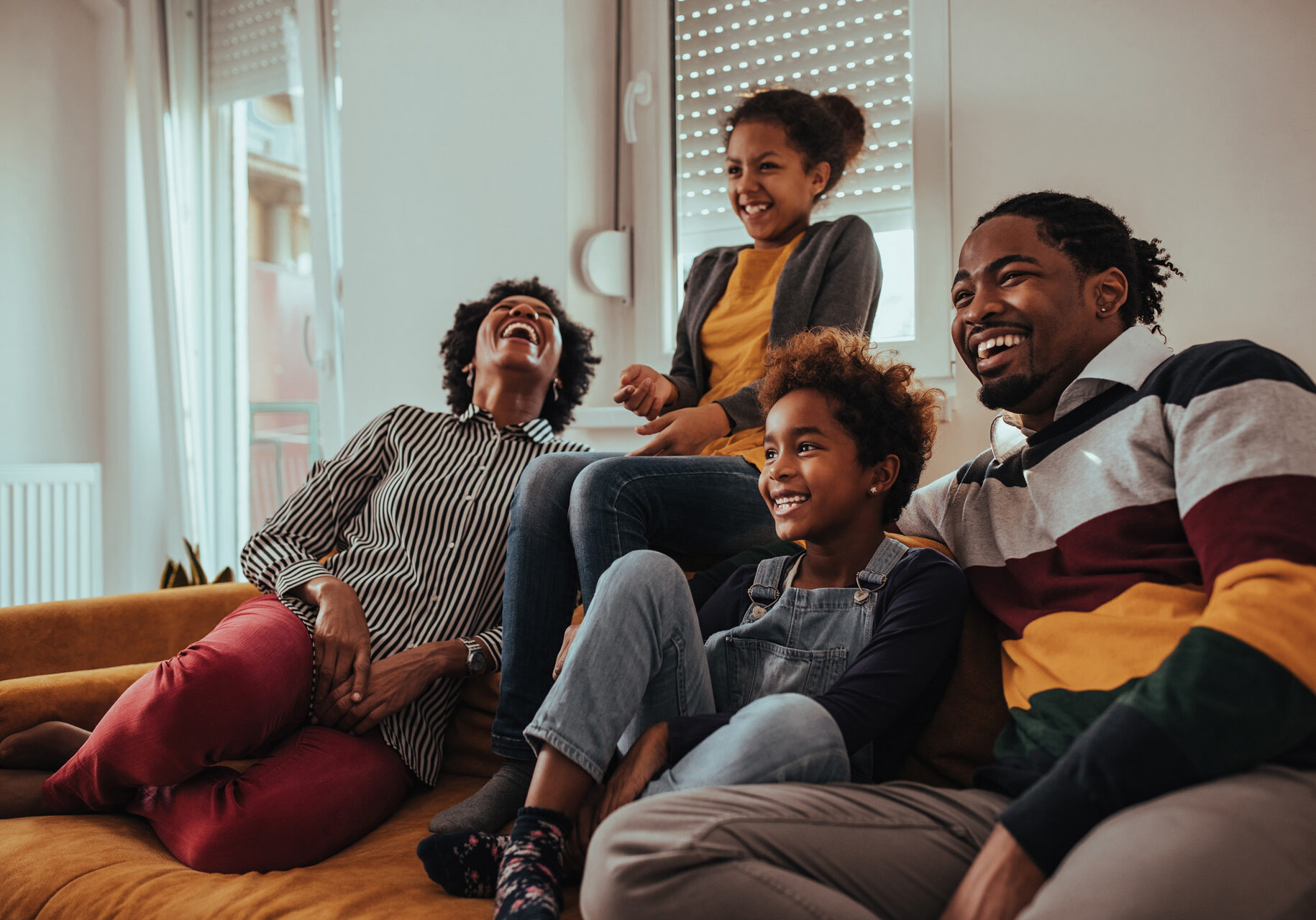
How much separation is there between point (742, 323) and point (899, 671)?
3.22 ft

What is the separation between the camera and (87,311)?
12.2 ft

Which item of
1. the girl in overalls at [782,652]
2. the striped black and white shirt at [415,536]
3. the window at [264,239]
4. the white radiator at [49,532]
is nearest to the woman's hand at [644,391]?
the striped black and white shirt at [415,536]

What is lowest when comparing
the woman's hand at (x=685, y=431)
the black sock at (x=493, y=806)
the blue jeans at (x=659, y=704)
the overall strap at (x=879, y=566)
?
the black sock at (x=493, y=806)

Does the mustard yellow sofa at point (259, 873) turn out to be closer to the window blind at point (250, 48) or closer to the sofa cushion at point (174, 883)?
the sofa cushion at point (174, 883)

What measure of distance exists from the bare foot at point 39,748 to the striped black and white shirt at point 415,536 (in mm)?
388

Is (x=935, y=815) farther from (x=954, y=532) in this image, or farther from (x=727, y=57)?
(x=727, y=57)

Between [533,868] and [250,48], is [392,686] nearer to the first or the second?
[533,868]

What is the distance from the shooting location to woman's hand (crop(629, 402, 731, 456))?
1.66m

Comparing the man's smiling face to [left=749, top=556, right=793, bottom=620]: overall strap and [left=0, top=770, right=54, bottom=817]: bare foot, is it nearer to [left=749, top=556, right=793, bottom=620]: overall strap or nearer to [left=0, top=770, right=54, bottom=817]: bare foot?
[left=749, top=556, right=793, bottom=620]: overall strap

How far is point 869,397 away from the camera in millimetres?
1360

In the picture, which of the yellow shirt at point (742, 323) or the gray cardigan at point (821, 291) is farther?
the yellow shirt at point (742, 323)

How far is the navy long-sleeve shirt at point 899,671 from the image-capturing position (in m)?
1.12

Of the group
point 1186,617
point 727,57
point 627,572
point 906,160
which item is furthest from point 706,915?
point 727,57

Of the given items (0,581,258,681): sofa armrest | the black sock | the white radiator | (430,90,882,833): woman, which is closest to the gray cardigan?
(430,90,882,833): woman
